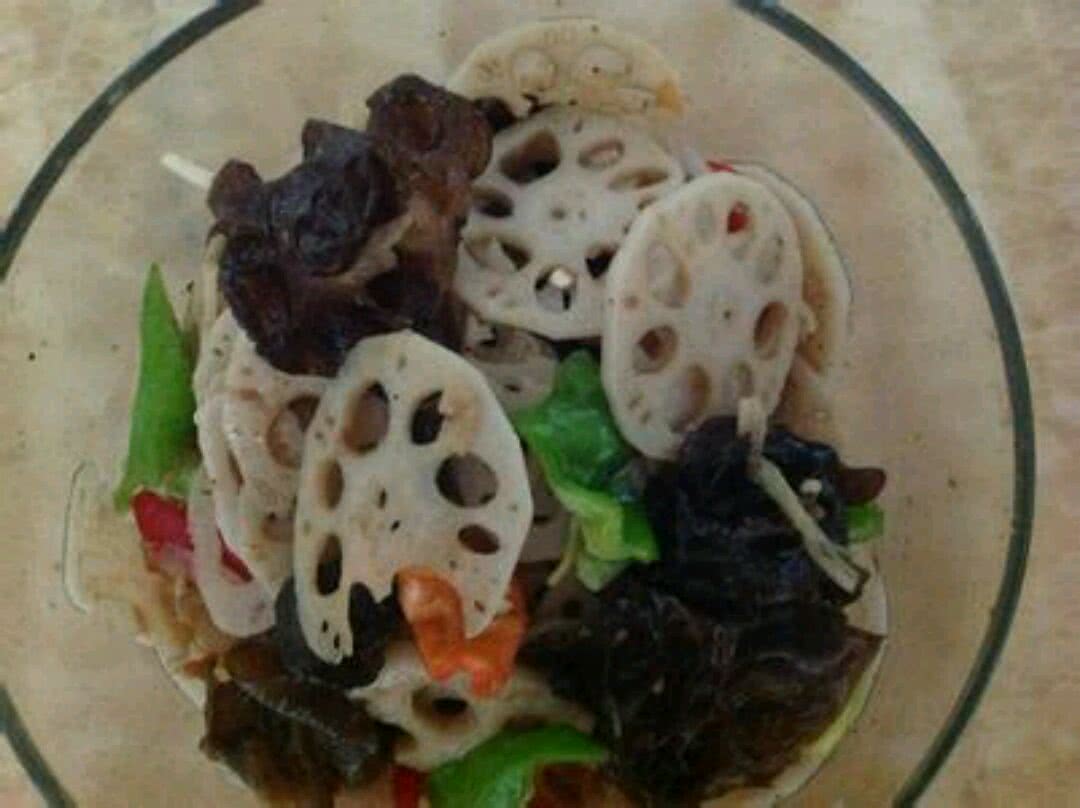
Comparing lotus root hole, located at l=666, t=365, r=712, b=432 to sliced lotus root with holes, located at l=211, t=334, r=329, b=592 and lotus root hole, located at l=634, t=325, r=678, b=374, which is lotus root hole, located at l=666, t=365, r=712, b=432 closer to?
lotus root hole, located at l=634, t=325, r=678, b=374

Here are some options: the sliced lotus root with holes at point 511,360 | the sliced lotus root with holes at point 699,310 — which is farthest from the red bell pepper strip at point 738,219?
the sliced lotus root with holes at point 511,360

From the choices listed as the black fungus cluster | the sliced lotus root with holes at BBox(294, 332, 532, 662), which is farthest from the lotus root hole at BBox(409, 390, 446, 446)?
the black fungus cluster

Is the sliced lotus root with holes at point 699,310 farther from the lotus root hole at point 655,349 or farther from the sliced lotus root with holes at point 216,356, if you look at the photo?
the sliced lotus root with holes at point 216,356

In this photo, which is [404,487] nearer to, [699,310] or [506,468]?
[506,468]

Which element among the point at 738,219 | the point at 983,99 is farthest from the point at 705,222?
the point at 983,99

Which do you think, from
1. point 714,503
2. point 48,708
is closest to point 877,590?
point 714,503
